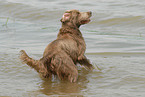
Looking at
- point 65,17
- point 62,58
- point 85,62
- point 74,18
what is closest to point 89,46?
point 85,62

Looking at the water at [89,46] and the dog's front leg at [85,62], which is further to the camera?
the dog's front leg at [85,62]

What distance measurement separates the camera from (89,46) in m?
9.73

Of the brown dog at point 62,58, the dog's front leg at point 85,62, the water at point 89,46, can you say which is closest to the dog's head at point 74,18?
the brown dog at point 62,58

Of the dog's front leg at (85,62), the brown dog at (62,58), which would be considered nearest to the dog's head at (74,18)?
the brown dog at (62,58)

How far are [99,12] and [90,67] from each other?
8.69 metres

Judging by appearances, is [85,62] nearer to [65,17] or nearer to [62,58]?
[65,17]

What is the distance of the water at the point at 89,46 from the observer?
6004 millimetres

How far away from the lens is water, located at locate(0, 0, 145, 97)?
600cm

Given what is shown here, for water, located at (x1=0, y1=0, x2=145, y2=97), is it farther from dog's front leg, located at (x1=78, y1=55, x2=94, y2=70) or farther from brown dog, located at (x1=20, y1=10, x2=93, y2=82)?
brown dog, located at (x1=20, y1=10, x2=93, y2=82)

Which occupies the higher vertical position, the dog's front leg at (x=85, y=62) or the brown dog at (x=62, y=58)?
the brown dog at (x=62, y=58)

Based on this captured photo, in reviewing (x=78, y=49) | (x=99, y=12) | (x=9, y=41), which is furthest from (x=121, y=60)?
(x=99, y=12)

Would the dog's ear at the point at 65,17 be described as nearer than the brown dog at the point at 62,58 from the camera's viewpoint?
No

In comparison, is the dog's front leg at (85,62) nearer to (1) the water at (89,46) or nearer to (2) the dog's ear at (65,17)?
(1) the water at (89,46)

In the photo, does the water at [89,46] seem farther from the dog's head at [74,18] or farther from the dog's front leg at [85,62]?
the dog's head at [74,18]
